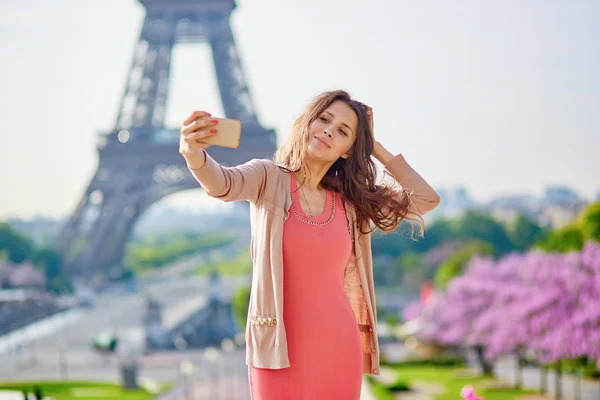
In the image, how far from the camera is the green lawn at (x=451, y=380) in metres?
15.8

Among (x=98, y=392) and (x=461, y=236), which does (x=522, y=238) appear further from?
(x=98, y=392)

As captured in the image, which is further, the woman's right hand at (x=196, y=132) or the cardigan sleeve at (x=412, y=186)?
the cardigan sleeve at (x=412, y=186)

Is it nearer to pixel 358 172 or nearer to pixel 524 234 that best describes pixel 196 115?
pixel 358 172

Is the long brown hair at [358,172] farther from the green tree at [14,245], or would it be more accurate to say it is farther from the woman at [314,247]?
the green tree at [14,245]

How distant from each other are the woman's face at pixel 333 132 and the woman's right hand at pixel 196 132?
48cm

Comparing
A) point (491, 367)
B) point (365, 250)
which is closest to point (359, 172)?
point (365, 250)

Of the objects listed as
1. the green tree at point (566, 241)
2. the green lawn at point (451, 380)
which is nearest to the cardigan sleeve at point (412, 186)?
the green lawn at point (451, 380)

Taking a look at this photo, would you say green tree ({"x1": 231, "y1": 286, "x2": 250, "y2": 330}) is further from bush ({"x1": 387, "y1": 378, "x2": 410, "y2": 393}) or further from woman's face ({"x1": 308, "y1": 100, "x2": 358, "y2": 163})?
woman's face ({"x1": 308, "y1": 100, "x2": 358, "y2": 163})

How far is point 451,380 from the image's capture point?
19047 mm

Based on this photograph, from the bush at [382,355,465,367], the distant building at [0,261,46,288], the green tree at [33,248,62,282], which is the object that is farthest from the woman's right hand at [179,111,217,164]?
the green tree at [33,248,62,282]

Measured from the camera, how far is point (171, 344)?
26422 millimetres

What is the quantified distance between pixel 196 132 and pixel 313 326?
2.25 feet

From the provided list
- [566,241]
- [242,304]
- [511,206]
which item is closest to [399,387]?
[566,241]

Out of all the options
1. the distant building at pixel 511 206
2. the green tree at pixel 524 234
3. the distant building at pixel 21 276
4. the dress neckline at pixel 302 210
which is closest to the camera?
the dress neckline at pixel 302 210
